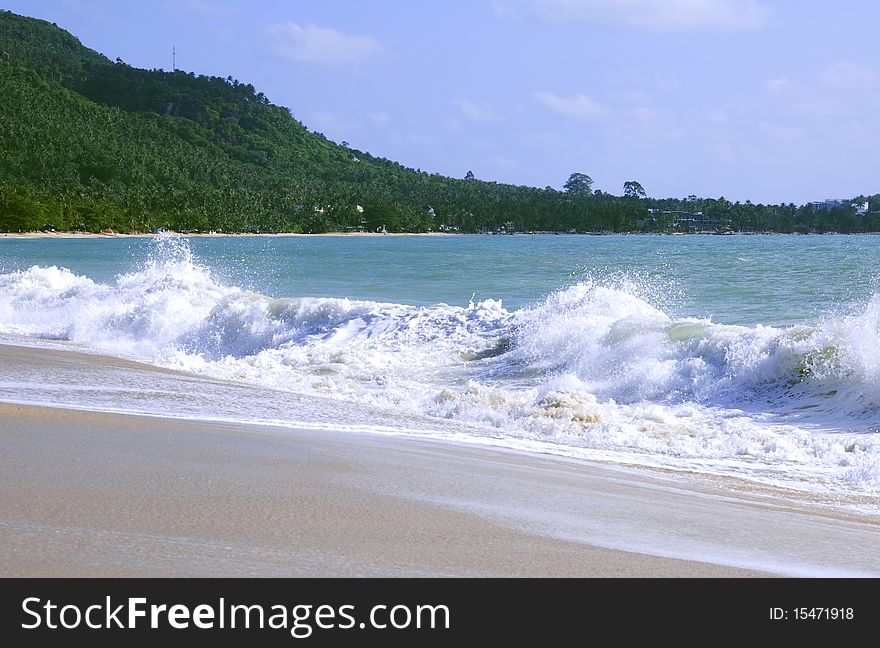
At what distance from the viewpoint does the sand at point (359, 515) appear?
3898 millimetres

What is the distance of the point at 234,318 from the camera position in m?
19.1

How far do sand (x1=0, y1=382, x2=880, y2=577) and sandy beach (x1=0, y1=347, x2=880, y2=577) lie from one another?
1cm

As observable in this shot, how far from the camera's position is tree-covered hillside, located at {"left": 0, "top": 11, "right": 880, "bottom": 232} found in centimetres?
12838

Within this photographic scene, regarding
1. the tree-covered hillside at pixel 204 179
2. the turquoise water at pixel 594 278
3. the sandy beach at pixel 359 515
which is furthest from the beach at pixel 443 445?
the tree-covered hillside at pixel 204 179

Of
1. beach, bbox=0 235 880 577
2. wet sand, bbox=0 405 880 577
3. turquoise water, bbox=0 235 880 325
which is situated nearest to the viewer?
wet sand, bbox=0 405 880 577

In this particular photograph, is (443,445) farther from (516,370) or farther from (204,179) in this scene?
(204,179)

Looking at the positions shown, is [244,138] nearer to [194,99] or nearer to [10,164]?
[194,99]

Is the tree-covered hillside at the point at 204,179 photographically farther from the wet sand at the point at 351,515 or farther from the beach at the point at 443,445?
the wet sand at the point at 351,515

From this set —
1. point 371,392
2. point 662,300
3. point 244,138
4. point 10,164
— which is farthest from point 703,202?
point 371,392

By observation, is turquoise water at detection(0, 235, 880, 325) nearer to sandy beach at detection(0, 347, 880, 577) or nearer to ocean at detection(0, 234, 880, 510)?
ocean at detection(0, 234, 880, 510)

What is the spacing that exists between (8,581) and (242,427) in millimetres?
4064

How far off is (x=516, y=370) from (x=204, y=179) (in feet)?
490

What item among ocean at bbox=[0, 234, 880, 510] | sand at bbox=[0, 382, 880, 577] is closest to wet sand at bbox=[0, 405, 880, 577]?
sand at bbox=[0, 382, 880, 577]

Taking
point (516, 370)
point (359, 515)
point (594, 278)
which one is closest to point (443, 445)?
point (359, 515)
